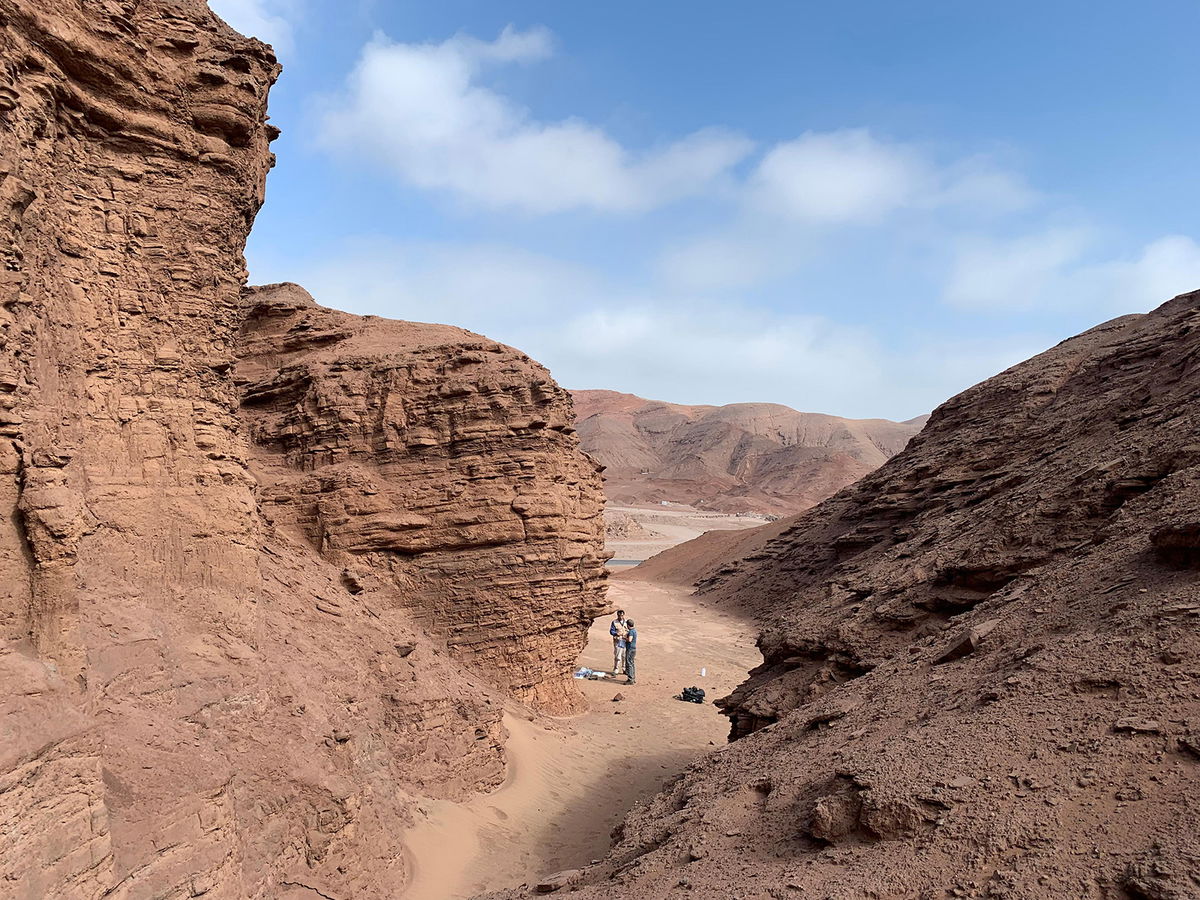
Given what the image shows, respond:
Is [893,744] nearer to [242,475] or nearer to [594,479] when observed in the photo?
[242,475]

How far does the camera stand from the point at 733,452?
105 meters

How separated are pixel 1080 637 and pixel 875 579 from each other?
4.58 m

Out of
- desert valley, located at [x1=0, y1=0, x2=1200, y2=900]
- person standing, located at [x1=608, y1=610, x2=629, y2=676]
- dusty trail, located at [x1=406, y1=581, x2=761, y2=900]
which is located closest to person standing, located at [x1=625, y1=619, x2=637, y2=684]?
person standing, located at [x1=608, y1=610, x2=629, y2=676]

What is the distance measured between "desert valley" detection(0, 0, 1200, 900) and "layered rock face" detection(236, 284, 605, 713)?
0.18 feet

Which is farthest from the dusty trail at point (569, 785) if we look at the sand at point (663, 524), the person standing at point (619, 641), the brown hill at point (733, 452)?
the brown hill at point (733, 452)

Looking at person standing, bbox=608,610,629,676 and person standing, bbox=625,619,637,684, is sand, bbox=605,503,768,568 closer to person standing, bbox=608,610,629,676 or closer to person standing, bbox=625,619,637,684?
person standing, bbox=608,610,629,676

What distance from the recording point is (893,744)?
5.16 m

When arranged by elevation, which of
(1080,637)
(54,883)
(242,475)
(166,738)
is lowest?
(54,883)

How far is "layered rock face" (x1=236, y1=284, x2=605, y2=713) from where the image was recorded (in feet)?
36.6

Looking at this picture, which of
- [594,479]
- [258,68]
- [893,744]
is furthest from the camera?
[594,479]

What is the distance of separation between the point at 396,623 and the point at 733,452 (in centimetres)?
9697

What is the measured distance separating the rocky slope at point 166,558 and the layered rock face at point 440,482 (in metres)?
0.18

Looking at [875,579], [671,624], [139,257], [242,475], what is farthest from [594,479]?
[671,624]

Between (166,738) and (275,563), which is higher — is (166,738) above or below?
below
